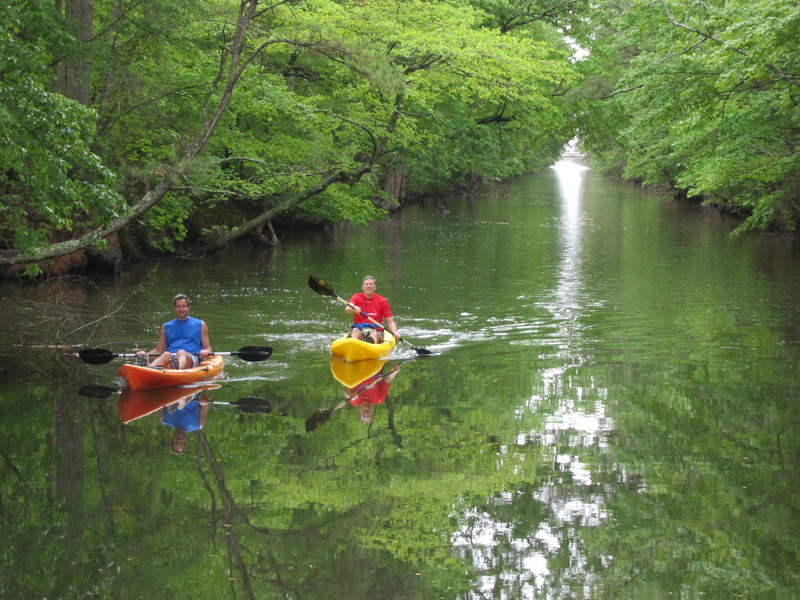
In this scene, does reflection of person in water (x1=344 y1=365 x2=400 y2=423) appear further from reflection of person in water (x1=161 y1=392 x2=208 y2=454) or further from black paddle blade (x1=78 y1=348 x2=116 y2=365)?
black paddle blade (x1=78 y1=348 x2=116 y2=365)

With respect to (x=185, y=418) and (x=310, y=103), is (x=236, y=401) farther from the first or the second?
(x=310, y=103)

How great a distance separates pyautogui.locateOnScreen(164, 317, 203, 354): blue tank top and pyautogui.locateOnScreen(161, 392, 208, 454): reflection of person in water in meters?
0.86

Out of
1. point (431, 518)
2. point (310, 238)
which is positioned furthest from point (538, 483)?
point (310, 238)

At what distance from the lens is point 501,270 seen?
24312 millimetres

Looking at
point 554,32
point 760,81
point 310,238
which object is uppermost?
point 554,32

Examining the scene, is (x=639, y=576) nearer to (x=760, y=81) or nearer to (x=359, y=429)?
(x=359, y=429)

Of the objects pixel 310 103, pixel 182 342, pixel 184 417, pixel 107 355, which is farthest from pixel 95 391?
pixel 310 103

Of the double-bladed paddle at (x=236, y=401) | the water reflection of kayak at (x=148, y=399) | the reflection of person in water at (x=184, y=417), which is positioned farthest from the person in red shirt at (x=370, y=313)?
the reflection of person in water at (x=184, y=417)

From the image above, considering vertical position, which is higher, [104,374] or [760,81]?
[760,81]

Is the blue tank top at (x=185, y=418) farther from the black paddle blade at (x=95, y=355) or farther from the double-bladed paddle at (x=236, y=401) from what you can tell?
the black paddle blade at (x=95, y=355)

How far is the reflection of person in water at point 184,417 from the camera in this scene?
8.61 m

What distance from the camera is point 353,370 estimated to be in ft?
41.9

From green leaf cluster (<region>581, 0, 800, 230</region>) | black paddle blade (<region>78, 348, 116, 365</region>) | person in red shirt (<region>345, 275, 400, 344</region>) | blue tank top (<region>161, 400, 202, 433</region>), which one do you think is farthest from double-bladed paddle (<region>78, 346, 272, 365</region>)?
green leaf cluster (<region>581, 0, 800, 230</region>)

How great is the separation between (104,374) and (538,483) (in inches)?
254
